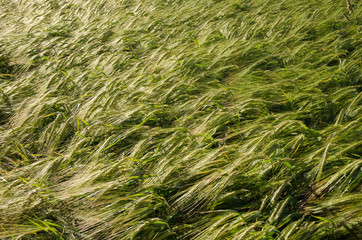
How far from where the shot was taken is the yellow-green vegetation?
61.1 inches

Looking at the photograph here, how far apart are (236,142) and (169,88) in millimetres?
926

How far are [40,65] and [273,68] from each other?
2.93m

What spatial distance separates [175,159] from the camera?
186 cm

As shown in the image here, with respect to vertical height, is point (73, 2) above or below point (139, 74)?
above

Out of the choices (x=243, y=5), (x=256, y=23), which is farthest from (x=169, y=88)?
(x=243, y=5)

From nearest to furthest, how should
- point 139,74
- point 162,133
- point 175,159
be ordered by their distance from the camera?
point 175,159
point 162,133
point 139,74

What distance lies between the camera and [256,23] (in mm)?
3242

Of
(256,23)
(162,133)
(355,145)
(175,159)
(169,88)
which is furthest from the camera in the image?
(256,23)

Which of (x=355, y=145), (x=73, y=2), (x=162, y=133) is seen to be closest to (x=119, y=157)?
(x=162, y=133)

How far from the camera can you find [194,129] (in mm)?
2100

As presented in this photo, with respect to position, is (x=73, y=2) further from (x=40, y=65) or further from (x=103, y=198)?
(x=103, y=198)

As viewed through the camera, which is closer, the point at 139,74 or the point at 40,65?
the point at 139,74

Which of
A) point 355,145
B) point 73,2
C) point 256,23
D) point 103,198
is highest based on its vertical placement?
point 73,2

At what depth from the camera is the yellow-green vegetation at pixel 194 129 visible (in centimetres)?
155
